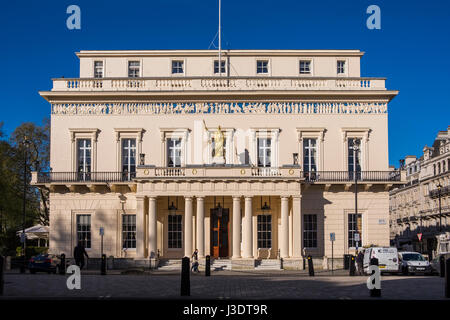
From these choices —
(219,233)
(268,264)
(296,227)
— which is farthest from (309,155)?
(268,264)

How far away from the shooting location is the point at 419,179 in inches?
3322

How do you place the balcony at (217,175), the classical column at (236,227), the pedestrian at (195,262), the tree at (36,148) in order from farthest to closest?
1. the tree at (36,148)
2. the balcony at (217,175)
3. the classical column at (236,227)
4. the pedestrian at (195,262)

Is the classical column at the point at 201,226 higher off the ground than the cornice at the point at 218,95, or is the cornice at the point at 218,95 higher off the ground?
the cornice at the point at 218,95

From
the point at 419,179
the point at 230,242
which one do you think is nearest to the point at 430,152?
the point at 419,179

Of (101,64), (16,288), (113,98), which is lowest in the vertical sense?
(16,288)

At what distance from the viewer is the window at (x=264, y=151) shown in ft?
134

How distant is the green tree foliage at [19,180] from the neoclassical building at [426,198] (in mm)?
43682

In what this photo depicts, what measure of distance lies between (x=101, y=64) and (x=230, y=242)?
1624 cm

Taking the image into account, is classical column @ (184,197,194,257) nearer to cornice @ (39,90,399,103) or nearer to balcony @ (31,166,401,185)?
balcony @ (31,166,401,185)

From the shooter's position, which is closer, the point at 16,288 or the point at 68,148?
the point at 16,288

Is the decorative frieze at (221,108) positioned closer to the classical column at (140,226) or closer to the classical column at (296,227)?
the classical column at (140,226)

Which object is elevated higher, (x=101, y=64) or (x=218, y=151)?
(x=101, y=64)

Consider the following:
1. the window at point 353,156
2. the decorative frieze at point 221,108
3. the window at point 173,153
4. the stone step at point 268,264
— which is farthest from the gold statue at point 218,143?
the window at point 353,156

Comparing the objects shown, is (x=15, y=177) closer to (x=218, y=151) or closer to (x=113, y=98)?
(x=113, y=98)
